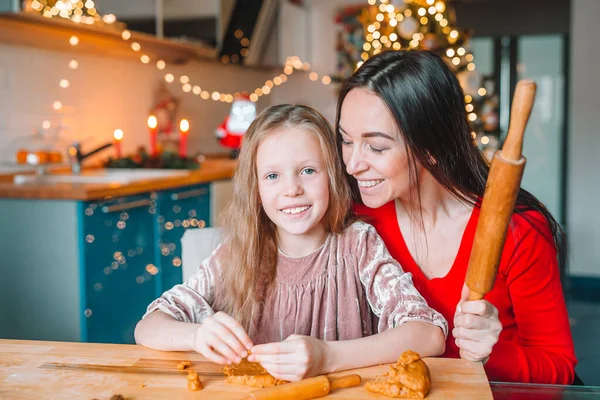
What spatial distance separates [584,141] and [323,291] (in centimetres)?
414

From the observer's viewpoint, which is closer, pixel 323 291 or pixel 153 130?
pixel 323 291

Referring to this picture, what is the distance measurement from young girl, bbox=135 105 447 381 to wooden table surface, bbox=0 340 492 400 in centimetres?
23

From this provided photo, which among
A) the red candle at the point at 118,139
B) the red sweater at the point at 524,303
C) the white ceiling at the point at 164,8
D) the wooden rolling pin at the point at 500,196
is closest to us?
the wooden rolling pin at the point at 500,196

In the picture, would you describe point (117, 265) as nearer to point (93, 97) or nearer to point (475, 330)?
point (93, 97)

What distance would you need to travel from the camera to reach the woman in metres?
1.44

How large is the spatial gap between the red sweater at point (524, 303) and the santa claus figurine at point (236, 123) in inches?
138

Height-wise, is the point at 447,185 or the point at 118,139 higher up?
the point at 118,139

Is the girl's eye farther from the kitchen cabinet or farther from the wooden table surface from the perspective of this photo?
the kitchen cabinet

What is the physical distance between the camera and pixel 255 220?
5.02 ft

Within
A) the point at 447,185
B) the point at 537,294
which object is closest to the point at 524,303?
the point at 537,294

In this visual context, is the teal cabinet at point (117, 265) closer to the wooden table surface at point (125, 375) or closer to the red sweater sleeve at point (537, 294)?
the wooden table surface at point (125, 375)

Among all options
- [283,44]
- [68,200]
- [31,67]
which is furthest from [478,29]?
[68,200]

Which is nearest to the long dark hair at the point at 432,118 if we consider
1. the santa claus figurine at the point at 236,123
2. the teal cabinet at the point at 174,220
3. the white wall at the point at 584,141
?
the teal cabinet at the point at 174,220

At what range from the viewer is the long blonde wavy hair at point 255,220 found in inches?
56.5
